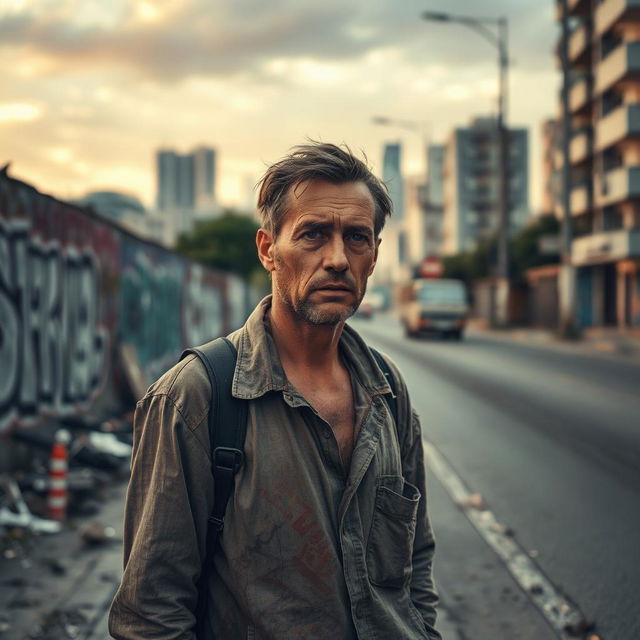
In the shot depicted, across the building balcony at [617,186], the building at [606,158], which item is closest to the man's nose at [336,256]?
the building at [606,158]

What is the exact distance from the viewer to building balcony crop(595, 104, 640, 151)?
3697 cm

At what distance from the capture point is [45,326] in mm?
7484

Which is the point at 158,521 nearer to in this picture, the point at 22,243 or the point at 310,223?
the point at 310,223

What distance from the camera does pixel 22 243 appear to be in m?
6.98

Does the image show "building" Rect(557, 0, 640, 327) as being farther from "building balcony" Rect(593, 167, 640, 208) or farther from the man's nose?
the man's nose

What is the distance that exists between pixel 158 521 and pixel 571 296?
29.0 meters

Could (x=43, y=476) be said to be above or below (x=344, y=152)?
below

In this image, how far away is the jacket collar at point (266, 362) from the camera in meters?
1.79

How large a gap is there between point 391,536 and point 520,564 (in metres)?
3.29

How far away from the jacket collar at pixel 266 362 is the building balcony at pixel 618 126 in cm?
3903

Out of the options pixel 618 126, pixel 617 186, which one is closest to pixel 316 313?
pixel 617 186

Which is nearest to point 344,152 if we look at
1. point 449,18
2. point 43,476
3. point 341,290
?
point 341,290

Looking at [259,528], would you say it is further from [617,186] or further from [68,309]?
[617,186]

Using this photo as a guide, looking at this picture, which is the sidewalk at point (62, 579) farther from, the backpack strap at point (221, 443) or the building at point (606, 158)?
the building at point (606, 158)
